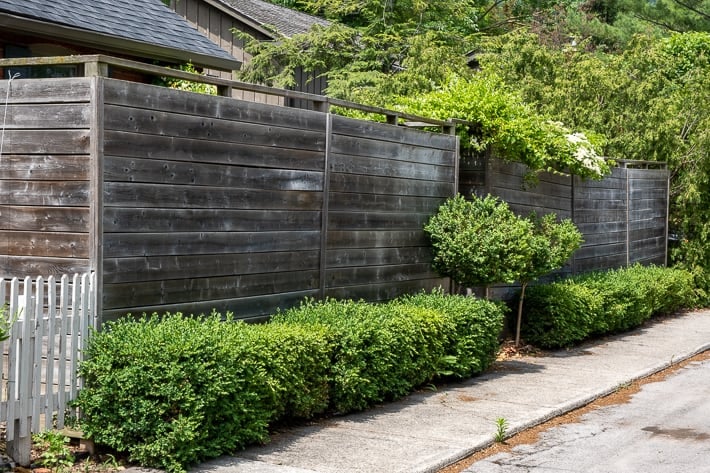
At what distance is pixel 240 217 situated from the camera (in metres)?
8.19

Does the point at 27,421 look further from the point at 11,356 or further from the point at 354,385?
the point at 354,385

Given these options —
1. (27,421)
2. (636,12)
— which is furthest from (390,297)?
(636,12)

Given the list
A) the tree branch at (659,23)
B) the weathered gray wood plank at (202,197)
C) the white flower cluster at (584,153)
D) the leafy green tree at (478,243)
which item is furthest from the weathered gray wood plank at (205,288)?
the tree branch at (659,23)

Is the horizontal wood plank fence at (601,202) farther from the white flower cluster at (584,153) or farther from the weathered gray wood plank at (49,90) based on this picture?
the weathered gray wood plank at (49,90)

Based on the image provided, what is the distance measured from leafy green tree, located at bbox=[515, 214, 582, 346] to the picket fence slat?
565 centimetres

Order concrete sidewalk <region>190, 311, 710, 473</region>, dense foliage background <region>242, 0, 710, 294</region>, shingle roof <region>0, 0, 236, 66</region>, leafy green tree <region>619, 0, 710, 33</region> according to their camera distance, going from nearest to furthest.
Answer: concrete sidewalk <region>190, 311, 710, 473</region> < shingle roof <region>0, 0, 236, 66</region> < dense foliage background <region>242, 0, 710, 294</region> < leafy green tree <region>619, 0, 710, 33</region>

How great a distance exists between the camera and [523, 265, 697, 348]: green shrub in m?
12.8

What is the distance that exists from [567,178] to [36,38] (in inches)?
300

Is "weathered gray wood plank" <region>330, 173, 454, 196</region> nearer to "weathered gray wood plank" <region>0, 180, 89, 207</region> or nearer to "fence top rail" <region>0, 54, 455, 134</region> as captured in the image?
"fence top rail" <region>0, 54, 455, 134</region>

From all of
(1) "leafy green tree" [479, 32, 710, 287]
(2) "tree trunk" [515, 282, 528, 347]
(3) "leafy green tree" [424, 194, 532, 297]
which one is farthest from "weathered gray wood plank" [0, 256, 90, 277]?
(1) "leafy green tree" [479, 32, 710, 287]

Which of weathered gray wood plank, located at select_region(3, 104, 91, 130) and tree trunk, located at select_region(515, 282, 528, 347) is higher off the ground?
weathered gray wood plank, located at select_region(3, 104, 91, 130)

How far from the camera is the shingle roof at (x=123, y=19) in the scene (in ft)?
35.8

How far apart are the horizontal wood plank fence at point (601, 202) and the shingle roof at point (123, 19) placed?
4078mm

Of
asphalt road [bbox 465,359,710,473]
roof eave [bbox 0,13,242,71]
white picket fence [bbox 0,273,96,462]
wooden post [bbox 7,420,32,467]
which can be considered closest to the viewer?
white picket fence [bbox 0,273,96,462]
